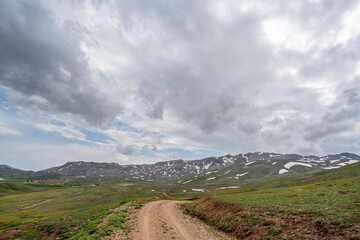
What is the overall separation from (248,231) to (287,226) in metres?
4.57

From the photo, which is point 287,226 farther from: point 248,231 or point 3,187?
point 3,187

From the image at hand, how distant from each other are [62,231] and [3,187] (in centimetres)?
18824

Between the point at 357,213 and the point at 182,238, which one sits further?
the point at 182,238

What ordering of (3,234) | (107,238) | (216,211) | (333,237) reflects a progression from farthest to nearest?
(216,211) < (3,234) < (107,238) < (333,237)

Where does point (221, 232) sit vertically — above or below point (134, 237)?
below

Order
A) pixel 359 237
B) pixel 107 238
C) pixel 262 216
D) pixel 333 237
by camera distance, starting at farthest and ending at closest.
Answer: pixel 262 216, pixel 107 238, pixel 333 237, pixel 359 237

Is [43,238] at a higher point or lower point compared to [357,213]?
lower

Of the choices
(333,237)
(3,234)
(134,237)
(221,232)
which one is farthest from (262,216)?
(3,234)

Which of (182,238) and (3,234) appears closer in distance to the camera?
(182,238)

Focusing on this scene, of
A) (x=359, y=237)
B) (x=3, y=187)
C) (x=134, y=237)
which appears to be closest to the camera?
(x=359, y=237)

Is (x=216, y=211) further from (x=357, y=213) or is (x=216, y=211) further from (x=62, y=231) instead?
(x=62, y=231)

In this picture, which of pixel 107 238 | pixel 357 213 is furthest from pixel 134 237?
pixel 357 213

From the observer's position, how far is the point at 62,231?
25.2m

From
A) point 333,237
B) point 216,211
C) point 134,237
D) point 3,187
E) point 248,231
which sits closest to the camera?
point 333,237
